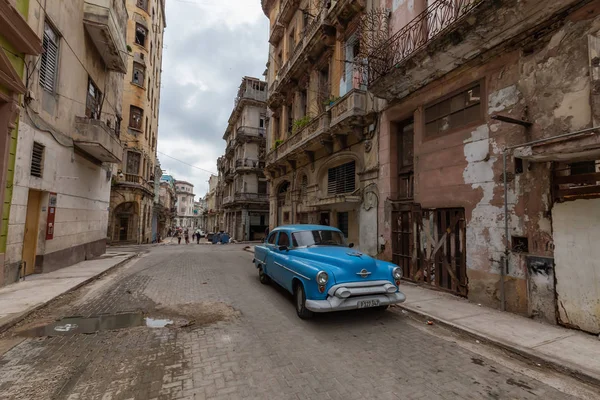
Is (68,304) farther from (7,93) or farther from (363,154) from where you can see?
(363,154)

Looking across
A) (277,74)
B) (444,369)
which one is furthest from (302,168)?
(444,369)

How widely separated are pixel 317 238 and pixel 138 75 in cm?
2660

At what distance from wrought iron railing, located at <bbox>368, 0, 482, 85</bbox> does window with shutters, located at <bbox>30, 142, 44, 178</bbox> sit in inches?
399

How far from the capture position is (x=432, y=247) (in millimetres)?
7762

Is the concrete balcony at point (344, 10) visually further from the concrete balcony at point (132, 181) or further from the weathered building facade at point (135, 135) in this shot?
the concrete balcony at point (132, 181)

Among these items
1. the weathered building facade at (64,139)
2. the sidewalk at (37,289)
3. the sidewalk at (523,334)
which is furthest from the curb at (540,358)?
the weathered building facade at (64,139)

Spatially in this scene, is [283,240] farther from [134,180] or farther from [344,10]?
[134,180]

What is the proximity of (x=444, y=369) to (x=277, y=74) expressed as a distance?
68.0 feet

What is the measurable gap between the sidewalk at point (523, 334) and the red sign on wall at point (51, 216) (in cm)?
1075

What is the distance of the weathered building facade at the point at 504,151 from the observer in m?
4.80

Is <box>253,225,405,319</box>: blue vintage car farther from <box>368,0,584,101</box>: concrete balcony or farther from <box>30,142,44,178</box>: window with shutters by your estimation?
<box>30,142,44,178</box>: window with shutters

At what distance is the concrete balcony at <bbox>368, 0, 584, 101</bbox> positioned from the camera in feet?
17.6

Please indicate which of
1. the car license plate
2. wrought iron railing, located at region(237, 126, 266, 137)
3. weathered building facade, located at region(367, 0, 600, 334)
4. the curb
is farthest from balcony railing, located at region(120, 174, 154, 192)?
the curb

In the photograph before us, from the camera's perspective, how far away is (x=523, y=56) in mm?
5820
